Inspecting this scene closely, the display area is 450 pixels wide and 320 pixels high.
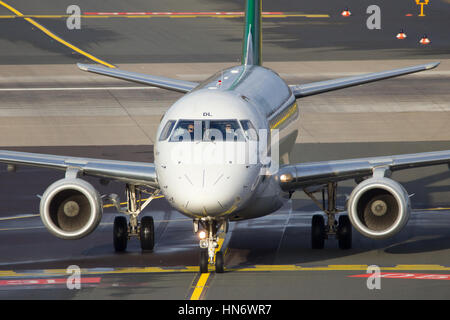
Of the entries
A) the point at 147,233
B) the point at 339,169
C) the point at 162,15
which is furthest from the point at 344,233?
the point at 162,15

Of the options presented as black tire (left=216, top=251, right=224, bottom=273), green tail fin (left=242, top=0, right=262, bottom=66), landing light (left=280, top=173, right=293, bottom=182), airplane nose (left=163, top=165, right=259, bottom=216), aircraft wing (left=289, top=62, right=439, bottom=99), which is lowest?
black tire (left=216, top=251, right=224, bottom=273)

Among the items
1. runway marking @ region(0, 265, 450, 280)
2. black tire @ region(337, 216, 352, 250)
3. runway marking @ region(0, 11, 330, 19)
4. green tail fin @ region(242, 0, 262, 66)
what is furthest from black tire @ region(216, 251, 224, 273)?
runway marking @ region(0, 11, 330, 19)

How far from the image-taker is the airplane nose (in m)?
21.9

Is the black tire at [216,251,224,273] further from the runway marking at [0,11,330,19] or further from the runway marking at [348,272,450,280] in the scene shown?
the runway marking at [0,11,330,19]

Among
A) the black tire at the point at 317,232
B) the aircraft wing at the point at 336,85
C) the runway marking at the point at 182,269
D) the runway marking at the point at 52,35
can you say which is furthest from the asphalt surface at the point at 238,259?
the runway marking at the point at 52,35

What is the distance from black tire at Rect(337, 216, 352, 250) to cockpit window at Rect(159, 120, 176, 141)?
529 centimetres

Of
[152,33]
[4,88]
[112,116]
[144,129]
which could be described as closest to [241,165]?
[144,129]

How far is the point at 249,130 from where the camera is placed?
2341 centimetres

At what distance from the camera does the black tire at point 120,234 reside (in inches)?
1033

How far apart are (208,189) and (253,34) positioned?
45.9 feet

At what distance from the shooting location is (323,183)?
1017 inches

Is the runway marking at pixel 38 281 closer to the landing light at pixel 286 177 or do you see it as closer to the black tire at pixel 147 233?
the black tire at pixel 147 233

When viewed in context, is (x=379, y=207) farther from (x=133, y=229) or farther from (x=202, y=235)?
(x=133, y=229)

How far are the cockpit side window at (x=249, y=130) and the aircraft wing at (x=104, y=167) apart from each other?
2803 millimetres
